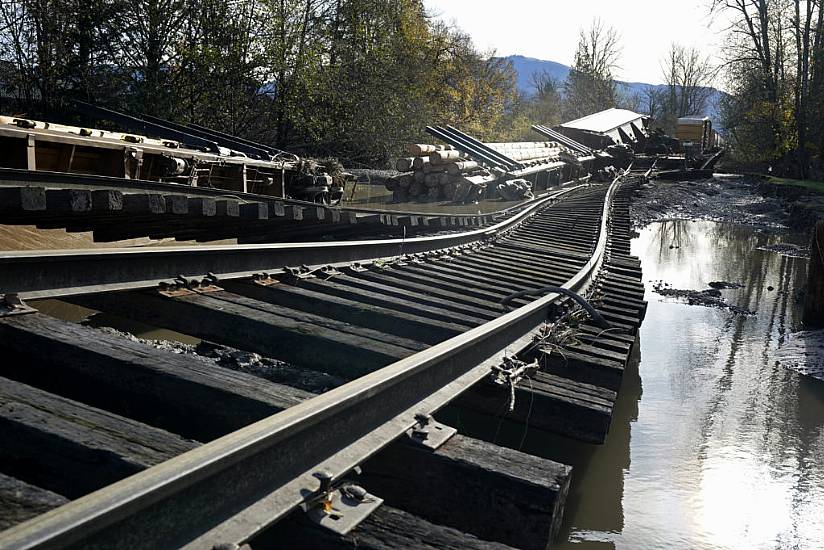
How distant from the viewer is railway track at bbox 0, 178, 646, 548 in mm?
1660

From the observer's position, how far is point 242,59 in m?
25.0

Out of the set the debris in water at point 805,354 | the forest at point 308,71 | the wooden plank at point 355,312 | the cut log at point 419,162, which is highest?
the forest at point 308,71

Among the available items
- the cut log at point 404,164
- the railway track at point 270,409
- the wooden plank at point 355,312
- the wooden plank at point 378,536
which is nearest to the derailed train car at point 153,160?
the railway track at point 270,409

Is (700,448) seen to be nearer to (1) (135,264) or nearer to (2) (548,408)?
(2) (548,408)

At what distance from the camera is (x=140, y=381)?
7.87ft

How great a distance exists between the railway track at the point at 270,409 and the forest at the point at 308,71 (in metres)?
18.3

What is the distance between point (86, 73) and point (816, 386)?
2008cm

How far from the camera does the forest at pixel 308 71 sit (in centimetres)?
2034

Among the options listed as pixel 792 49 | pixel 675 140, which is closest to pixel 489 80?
pixel 675 140

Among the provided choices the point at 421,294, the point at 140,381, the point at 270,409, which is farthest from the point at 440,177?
the point at 270,409

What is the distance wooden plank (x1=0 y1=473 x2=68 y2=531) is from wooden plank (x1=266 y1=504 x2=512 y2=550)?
493 millimetres

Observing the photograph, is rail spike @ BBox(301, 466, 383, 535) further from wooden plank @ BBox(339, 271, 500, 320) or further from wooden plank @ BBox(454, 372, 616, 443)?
wooden plank @ BBox(339, 271, 500, 320)

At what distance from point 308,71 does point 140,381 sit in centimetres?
2549

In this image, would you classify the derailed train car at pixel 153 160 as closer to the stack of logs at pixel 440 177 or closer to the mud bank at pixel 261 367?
the mud bank at pixel 261 367
